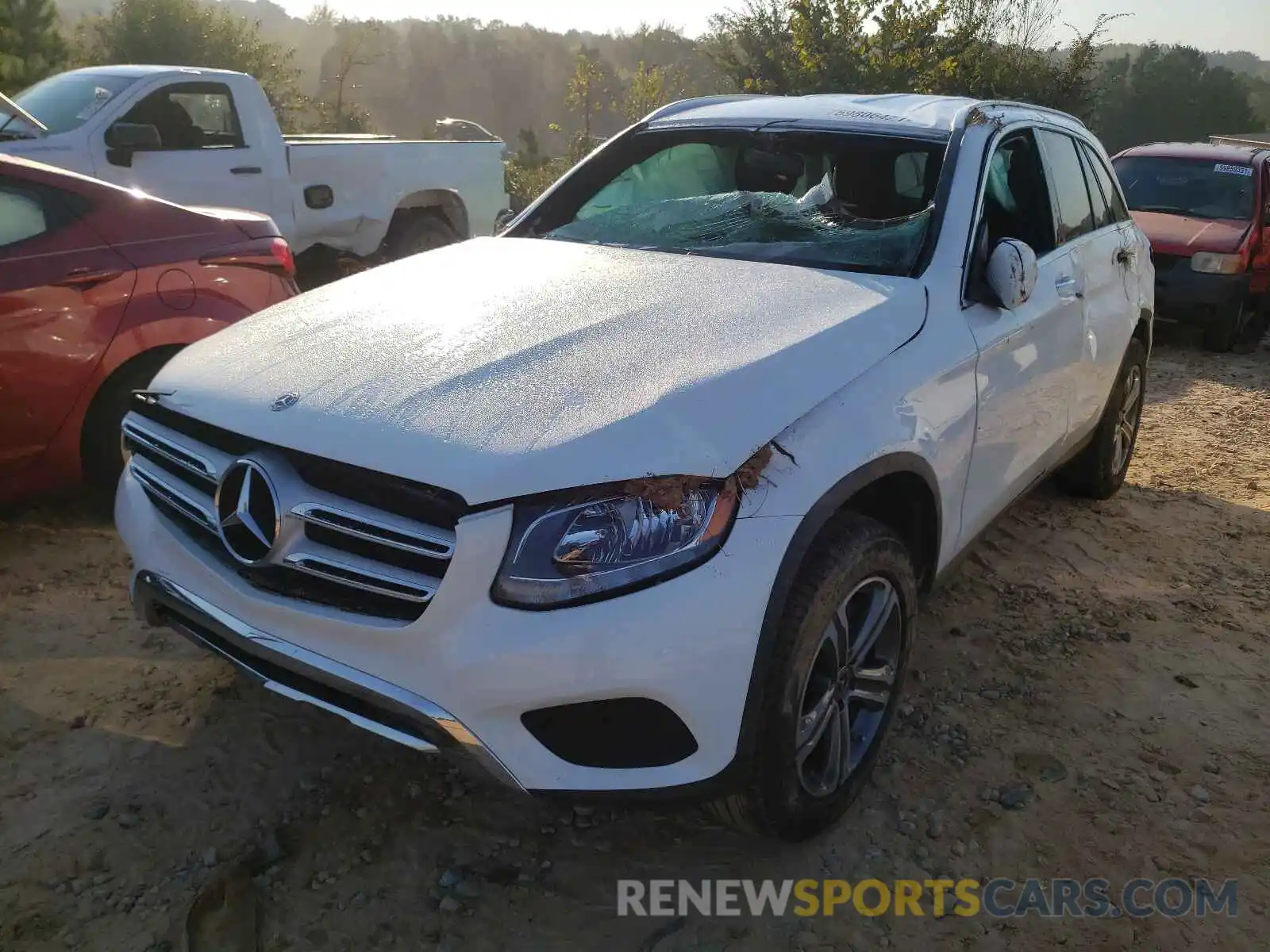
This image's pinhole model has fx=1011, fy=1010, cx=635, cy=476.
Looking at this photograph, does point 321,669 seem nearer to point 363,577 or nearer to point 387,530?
point 363,577

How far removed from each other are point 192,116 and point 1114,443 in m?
6.27

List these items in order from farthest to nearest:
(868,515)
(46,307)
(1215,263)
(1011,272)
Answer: (1215,263)
(46,307)
(1011,272)
(868,515)

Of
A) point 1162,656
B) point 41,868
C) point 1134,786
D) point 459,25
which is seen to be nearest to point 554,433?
point 41,868

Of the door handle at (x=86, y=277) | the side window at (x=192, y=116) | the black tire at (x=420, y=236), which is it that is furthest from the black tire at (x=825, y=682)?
the black tire at (x=420, y=236)

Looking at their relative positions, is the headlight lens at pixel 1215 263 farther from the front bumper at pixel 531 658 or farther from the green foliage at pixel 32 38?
the green foliage at pixel 32 38

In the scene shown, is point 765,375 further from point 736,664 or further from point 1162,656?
point 1162,656

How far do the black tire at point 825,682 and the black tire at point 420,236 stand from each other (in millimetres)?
6657

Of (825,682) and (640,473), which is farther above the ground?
(640,473)

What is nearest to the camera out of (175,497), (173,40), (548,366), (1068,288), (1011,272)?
(548,366)

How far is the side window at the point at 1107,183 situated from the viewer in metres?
4.38

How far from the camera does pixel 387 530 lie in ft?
6.53

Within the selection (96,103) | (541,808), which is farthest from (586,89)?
(541,808)

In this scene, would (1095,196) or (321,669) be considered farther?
(1095,196)

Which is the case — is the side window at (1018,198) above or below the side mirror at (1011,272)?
above
